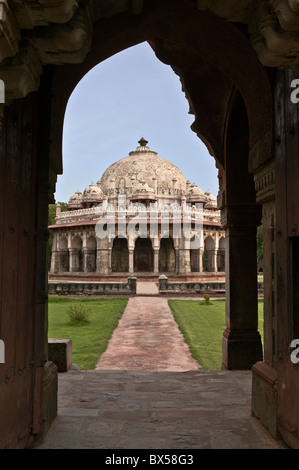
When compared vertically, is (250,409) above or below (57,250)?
below

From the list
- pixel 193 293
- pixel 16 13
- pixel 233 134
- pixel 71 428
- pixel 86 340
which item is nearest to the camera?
pixel 16 13

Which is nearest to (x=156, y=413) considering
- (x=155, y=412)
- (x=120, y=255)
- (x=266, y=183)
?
(x=155, y=412)

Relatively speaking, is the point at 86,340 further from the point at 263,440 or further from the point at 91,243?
the point at 91,243

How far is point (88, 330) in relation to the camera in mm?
11391

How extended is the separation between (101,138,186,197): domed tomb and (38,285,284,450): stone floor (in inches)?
1528

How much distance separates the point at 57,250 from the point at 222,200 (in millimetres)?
32064

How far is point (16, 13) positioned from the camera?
2271 millimetres

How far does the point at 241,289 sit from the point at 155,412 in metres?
2.74

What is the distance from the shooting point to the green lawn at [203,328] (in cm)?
804

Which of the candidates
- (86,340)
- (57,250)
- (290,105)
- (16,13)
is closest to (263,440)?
(290,105)

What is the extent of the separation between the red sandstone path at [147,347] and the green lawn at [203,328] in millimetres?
204

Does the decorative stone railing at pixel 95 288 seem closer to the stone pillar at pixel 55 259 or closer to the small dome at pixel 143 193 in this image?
the stone pillar at pixel 55 259

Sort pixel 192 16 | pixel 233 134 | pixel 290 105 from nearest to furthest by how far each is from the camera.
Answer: pixel 290 105 → pixel 192 16 → pixel 233 134

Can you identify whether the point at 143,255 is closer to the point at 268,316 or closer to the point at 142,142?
the point at 142,142
